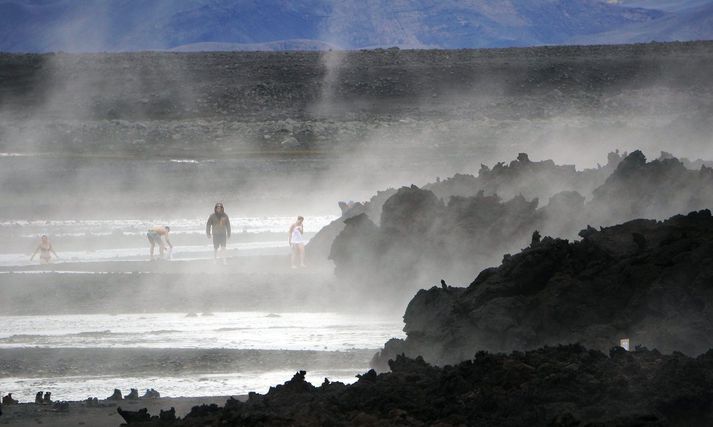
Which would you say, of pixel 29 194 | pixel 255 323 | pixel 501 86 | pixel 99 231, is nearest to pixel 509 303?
pixel 255 323

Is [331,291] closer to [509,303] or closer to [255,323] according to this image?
[255,323]

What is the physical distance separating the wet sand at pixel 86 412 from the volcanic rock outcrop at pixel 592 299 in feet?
6.49

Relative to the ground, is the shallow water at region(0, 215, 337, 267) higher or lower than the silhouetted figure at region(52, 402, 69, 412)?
higher

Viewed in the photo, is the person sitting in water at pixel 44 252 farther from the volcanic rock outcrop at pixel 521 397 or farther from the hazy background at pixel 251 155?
the volcanic rock outcrop at pixel 521 397

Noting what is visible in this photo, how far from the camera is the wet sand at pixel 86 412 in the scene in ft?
33.1

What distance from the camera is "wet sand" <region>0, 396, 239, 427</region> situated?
397 inches

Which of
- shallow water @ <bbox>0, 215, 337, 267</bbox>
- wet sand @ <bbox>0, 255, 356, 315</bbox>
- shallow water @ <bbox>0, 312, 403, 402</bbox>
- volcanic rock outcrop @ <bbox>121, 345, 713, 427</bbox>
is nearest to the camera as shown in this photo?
volcanic rock outcrop @ <bbox>121, 345, 713, 427</bbox>

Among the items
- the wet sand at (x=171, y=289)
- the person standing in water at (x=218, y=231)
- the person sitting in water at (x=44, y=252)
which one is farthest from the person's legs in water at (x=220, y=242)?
the person sitting in water at (x=44, y=252)

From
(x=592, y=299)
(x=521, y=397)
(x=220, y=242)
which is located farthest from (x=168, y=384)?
(x=220, y=242)

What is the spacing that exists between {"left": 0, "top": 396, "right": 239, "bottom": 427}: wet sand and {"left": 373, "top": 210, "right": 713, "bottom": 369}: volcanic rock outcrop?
6.49 ft

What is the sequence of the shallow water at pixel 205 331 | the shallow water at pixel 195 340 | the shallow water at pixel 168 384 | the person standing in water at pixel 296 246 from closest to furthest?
the shallow water at pixel 168 384 → the shallow water at pixel 195 340 → the shallow water at pixel 205 331 → the person standing in water at pixel 296 246

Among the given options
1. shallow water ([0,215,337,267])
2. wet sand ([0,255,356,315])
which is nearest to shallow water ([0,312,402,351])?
wet sand ([0,255,356,315])

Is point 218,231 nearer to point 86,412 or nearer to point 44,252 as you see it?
point 44,252

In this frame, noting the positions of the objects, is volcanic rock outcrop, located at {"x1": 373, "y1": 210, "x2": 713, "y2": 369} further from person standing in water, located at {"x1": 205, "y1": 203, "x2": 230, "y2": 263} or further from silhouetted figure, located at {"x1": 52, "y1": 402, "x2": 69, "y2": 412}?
person standing in water, located at {"x1": 205, "y1": 203, "x2": 230, "y2": 263}
